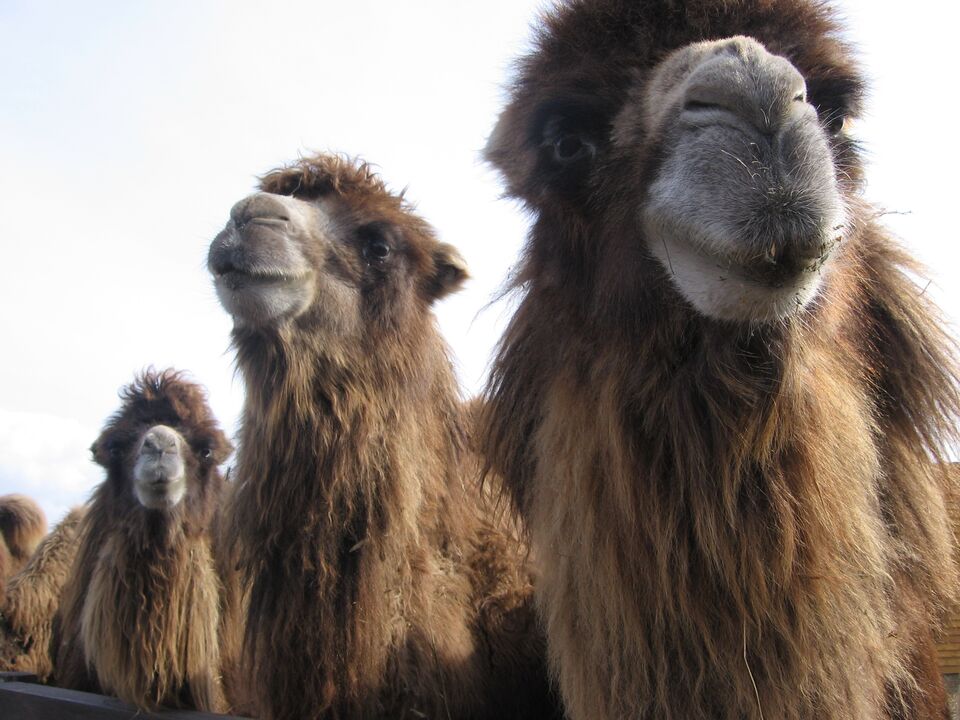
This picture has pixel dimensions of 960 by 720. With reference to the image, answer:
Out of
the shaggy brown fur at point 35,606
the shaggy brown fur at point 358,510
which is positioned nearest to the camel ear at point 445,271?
the shaggy brown fur at point 358,510

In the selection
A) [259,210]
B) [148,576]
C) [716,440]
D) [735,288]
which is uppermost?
[259,210]

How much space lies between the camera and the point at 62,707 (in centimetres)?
357

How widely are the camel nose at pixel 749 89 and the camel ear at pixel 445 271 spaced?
7.80ft

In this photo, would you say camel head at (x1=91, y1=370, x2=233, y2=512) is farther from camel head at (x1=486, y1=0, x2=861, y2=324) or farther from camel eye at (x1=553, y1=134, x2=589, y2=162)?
camel eye at (x1=553, y1=134, x2=589, y2=162)

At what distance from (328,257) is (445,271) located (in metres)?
0.69

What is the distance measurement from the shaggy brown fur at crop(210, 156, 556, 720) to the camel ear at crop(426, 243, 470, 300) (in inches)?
8.4

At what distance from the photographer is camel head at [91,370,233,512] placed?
4652 millimetres

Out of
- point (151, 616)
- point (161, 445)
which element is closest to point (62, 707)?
point (151, 616)

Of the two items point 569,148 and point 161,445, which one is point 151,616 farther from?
point 569,148

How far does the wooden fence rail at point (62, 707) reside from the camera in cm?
349

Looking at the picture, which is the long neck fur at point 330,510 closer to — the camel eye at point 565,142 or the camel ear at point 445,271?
the camel ear at point 445,271

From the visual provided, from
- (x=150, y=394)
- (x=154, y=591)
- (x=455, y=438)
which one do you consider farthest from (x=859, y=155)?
(x=150, y=394)

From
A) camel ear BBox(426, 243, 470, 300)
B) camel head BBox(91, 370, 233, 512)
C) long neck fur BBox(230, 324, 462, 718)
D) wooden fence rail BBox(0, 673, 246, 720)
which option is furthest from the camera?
camel head BBox(91, 370, 233, 512)

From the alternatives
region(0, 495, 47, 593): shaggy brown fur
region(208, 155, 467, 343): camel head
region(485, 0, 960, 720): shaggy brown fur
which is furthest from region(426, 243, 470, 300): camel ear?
region(0, 495, 47, 593): shaggy brown fur
